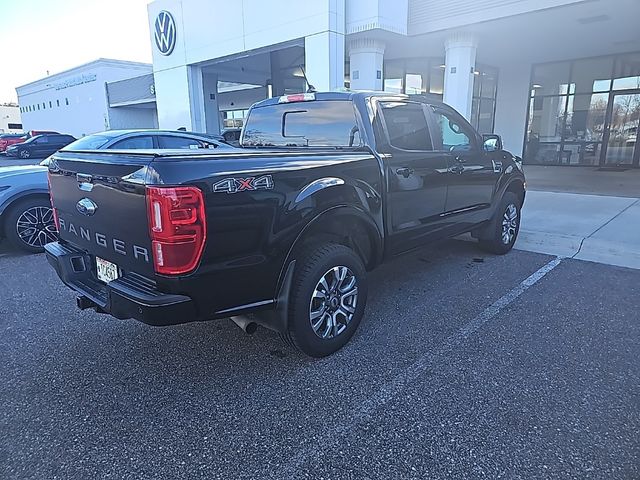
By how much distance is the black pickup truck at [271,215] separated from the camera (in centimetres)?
246

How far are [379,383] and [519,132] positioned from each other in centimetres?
1599

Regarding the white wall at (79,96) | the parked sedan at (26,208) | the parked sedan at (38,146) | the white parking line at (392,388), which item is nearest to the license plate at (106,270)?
the white parking line at (392,388)

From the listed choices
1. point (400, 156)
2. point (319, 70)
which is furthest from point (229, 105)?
point (400, 156)

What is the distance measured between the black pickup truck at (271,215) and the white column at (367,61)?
328 inches

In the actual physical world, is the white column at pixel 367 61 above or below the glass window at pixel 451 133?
above

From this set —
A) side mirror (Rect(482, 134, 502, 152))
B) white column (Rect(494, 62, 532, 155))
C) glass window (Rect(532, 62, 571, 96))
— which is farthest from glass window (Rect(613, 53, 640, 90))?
side mirror (Rect(482, 134, 502, 152))

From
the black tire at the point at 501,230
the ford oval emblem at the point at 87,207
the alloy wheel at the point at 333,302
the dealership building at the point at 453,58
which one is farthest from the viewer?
the dealership building at the point at 453,58

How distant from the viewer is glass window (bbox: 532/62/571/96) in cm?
1545

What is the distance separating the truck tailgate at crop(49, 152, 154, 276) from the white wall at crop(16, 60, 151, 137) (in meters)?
35.0

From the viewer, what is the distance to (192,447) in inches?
94.0

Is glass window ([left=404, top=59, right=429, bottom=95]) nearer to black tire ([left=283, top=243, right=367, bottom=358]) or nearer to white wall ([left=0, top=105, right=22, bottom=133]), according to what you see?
black tire ([left=283, top=243, right=367, bottom=358])

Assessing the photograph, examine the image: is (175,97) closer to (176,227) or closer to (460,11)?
(460,11)

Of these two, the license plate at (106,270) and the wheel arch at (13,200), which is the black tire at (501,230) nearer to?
the license plate at (106,270)

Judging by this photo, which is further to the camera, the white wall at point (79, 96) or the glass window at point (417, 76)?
the white wall at point (79, 96)
